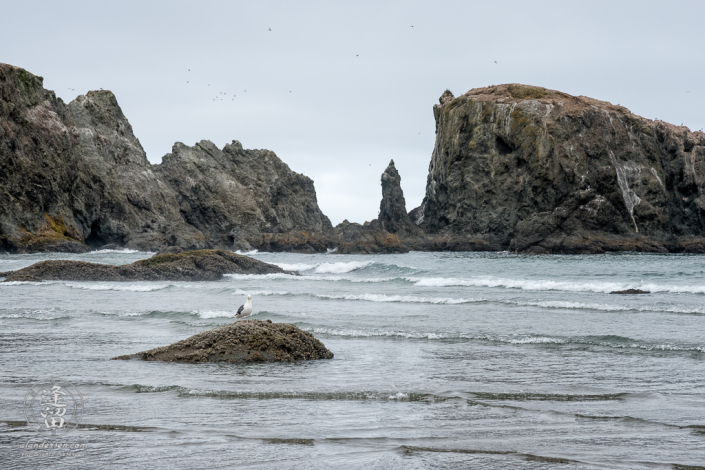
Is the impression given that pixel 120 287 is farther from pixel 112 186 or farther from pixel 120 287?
pixel 112 186

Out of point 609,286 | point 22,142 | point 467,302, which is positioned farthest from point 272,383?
point 22,142

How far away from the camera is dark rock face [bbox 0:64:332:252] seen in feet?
194

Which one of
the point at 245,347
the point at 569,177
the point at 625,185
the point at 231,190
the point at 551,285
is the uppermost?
the point at 231,190

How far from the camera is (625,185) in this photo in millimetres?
74938

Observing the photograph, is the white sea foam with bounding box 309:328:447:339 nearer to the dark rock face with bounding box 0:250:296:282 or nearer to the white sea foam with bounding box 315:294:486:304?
the white sea foam with bounding box 315:294:486:304

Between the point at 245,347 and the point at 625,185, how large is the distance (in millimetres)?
76389

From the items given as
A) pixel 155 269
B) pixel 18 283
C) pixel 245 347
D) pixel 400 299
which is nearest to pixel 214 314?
pixel 245 347

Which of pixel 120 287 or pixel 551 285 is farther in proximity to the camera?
pixel 551 285

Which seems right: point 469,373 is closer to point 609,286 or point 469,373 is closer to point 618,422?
point 618,422

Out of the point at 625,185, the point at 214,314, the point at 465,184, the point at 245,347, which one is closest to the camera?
the point at 245,347

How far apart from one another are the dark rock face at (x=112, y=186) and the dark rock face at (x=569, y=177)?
3483cm

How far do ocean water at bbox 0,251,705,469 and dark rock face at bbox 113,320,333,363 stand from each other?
30 cm

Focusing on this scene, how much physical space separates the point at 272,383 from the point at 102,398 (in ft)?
6.00

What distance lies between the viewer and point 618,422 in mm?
5176
